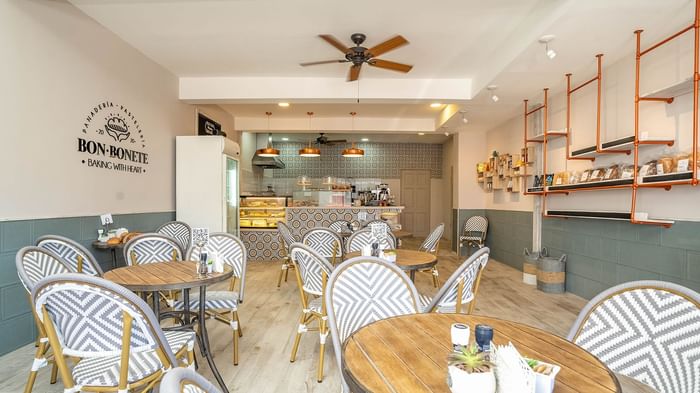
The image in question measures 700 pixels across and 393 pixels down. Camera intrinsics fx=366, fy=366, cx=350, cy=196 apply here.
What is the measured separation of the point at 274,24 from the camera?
13.4ft

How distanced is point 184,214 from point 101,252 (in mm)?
1679

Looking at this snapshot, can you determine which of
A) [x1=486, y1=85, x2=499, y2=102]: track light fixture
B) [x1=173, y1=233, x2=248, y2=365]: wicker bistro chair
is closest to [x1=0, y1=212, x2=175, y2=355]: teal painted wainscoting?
[x1=173, y1=233, x2=248, y2=365]: wicker bistro chair

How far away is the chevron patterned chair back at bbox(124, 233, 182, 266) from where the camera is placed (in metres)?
3.22

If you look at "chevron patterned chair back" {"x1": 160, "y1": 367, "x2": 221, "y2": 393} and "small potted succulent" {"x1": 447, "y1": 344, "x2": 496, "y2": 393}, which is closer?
"chevron patterned chair back" {"x1": 160, "y1": 367, "x2": 221, "y2": 393}

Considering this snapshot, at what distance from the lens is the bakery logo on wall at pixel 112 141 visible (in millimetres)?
3994

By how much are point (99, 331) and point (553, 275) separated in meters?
5.34

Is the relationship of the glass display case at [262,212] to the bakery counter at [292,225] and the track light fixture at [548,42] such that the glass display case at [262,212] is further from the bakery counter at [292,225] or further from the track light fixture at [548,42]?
the track light fixture at [548,42]

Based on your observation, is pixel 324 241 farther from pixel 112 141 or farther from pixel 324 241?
pixel 112 141

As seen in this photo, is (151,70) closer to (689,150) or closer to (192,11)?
(192,11)

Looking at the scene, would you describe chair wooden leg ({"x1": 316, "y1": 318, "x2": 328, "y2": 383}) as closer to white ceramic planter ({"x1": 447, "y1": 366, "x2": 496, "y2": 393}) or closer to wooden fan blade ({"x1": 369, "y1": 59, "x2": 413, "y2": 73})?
white ceramic planter ({"x1": 447, "y1": 366, "x2": 496, "y2": 393})

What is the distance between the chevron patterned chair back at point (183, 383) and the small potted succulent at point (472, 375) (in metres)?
0.59

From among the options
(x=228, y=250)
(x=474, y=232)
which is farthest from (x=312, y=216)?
(x=228, y=250)

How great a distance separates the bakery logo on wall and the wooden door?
329 inches

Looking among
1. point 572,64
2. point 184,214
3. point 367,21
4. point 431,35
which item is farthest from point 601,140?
point 184,214
